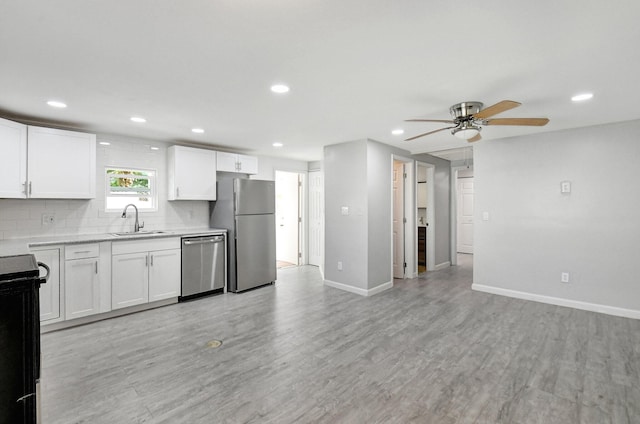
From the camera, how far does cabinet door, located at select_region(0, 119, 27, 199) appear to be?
308 centimetres

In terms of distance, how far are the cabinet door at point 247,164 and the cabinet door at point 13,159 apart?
265 centimetres

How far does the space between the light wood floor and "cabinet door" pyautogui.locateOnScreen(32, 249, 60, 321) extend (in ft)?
0.82

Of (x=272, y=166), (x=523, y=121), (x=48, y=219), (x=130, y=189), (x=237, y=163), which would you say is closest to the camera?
(x=523, y=121)

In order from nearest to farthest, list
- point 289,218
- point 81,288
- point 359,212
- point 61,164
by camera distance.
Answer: point 81,288 → point 61,164 → point 359,212 → point 289,218

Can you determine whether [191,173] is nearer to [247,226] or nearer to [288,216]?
[247,226]

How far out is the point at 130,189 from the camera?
4344 millimetres

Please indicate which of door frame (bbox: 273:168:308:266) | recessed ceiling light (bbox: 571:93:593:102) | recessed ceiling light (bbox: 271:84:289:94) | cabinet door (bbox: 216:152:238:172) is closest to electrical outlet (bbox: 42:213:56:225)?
cabinet door (bbox: 216:152:238:172)

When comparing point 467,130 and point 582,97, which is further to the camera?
point 467,130

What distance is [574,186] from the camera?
3.93 metres

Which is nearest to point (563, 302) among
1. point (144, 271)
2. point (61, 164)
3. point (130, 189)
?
point (144, 271)

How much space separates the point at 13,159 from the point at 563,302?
21.6 feet

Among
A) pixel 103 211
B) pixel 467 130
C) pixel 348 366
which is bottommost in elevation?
pixel 348 366

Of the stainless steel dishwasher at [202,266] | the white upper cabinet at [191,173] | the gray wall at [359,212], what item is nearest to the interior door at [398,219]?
the gray wall at [359,212]

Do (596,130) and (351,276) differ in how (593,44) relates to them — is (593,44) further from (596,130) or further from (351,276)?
(351,276)
